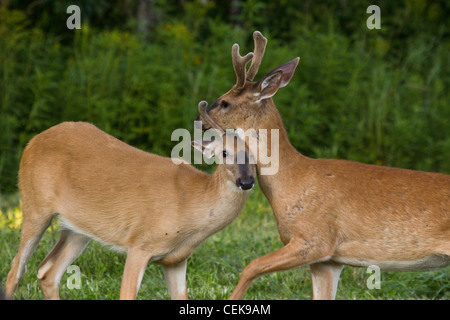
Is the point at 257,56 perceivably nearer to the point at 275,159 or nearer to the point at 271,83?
the point at 271,83

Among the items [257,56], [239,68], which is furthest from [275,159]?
[257,56]

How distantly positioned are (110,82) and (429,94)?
429 cm

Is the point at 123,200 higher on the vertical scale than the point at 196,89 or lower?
lower

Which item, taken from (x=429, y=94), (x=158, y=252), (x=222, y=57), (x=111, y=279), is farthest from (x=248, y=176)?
(x=429, y=94)

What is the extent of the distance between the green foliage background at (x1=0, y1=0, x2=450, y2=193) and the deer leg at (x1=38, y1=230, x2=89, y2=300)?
3723 mm

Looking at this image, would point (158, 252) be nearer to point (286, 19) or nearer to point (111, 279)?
point (111, 279)

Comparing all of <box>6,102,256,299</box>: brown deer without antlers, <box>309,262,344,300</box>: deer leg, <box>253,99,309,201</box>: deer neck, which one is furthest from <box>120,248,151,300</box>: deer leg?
<box>309,262,344,300</box>: deer leg

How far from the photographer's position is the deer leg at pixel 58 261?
5.77 m

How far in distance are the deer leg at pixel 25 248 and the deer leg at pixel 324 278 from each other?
74.8 inches

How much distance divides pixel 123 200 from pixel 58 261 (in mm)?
848

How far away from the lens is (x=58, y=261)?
19.1ft

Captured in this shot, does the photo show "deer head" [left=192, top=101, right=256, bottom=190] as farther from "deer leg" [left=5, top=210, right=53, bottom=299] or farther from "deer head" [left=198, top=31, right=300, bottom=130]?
"deer leg" [left=5, top=210, right=53, bottom=299]

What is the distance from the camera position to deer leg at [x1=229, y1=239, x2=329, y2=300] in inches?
184

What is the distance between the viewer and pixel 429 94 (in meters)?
11.0
